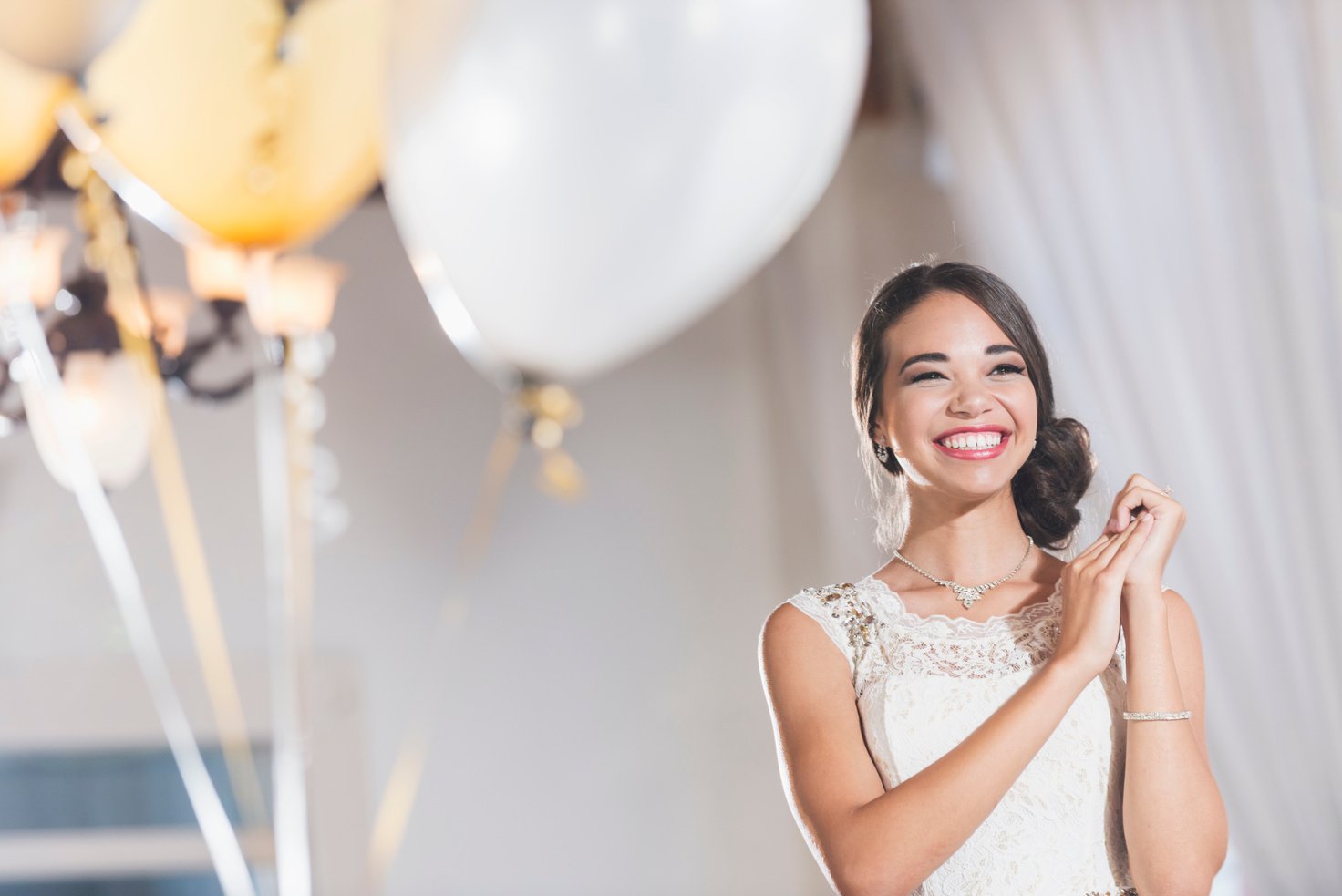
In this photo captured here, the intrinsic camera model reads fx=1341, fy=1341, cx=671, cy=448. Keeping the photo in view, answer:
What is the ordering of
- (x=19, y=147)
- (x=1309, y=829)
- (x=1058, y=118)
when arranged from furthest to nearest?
(x=1058, y=118) → (x=1309, y=829) → (x=19, y=147)

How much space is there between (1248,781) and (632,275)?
1.04 metres

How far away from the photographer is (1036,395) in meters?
1.18

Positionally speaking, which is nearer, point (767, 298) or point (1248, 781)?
point (1248, 781)

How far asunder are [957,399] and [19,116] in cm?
102

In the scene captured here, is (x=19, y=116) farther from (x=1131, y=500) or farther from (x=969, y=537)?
(x=1131, y=500)

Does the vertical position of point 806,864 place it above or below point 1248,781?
below

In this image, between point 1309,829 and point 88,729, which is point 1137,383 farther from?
point 88,729

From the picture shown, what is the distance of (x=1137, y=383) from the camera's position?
183 cm

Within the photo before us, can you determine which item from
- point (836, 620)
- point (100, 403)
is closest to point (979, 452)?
point (836, 620)

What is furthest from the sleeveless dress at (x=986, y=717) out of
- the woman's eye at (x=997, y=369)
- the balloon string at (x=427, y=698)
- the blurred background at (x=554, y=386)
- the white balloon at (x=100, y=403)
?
the balloon string at (x=427, y=698)

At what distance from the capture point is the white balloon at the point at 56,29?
4.00 ft

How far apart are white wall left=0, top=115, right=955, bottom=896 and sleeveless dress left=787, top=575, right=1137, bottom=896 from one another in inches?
78.0

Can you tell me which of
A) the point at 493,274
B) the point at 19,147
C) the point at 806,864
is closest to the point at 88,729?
the point at 806,864

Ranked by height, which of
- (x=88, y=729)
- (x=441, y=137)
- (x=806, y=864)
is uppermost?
(x=441, y=137)
